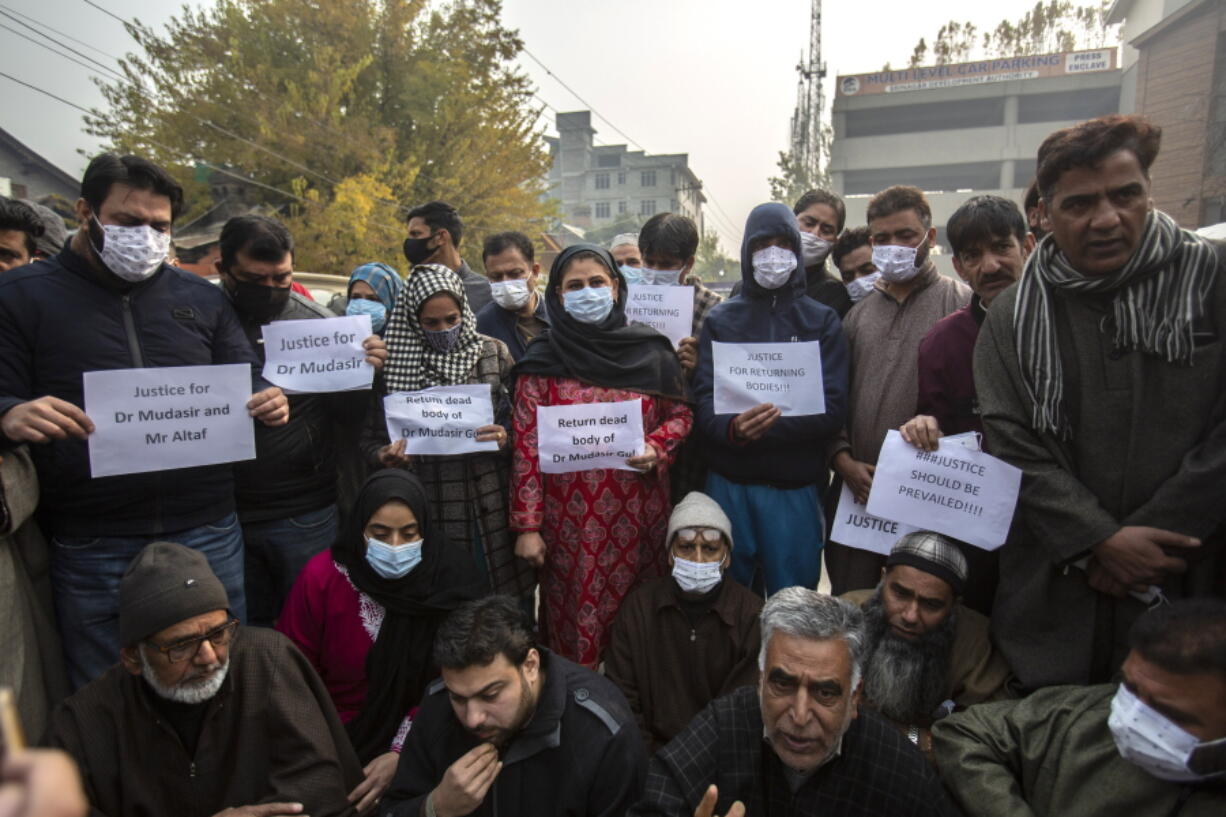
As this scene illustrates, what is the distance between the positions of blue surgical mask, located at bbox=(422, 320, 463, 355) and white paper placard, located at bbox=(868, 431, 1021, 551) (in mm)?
2062

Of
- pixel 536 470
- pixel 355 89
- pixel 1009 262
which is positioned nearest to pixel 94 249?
pixel 536 470

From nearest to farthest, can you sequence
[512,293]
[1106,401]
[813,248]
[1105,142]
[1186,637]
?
[1186,637], [1105,142], [1106,401], [813,248], [512,293]

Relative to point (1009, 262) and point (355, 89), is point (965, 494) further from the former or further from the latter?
point (355, 89)

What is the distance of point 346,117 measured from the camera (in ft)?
65.8

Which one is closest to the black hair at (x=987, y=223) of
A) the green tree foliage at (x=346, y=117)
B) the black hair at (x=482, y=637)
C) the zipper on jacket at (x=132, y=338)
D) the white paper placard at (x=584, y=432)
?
the white paper placard at (x=584, y=432)

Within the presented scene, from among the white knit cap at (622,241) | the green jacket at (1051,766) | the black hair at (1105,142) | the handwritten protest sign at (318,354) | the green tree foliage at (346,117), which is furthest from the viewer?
the green tree foliage at (346,117)

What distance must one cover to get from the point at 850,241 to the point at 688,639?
2.91m

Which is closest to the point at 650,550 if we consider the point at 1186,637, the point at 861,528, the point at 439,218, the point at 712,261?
the point at 861,528

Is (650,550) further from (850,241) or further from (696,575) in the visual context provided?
(850,241)

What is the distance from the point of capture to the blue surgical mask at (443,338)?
3557 mm

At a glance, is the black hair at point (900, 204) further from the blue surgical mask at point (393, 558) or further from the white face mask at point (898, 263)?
the blue surgical mask at point (393, 558)

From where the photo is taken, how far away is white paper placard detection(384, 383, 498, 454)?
3434 millimetres

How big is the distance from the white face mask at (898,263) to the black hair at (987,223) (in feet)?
Answer: 1.00

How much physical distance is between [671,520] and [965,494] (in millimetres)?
1267
